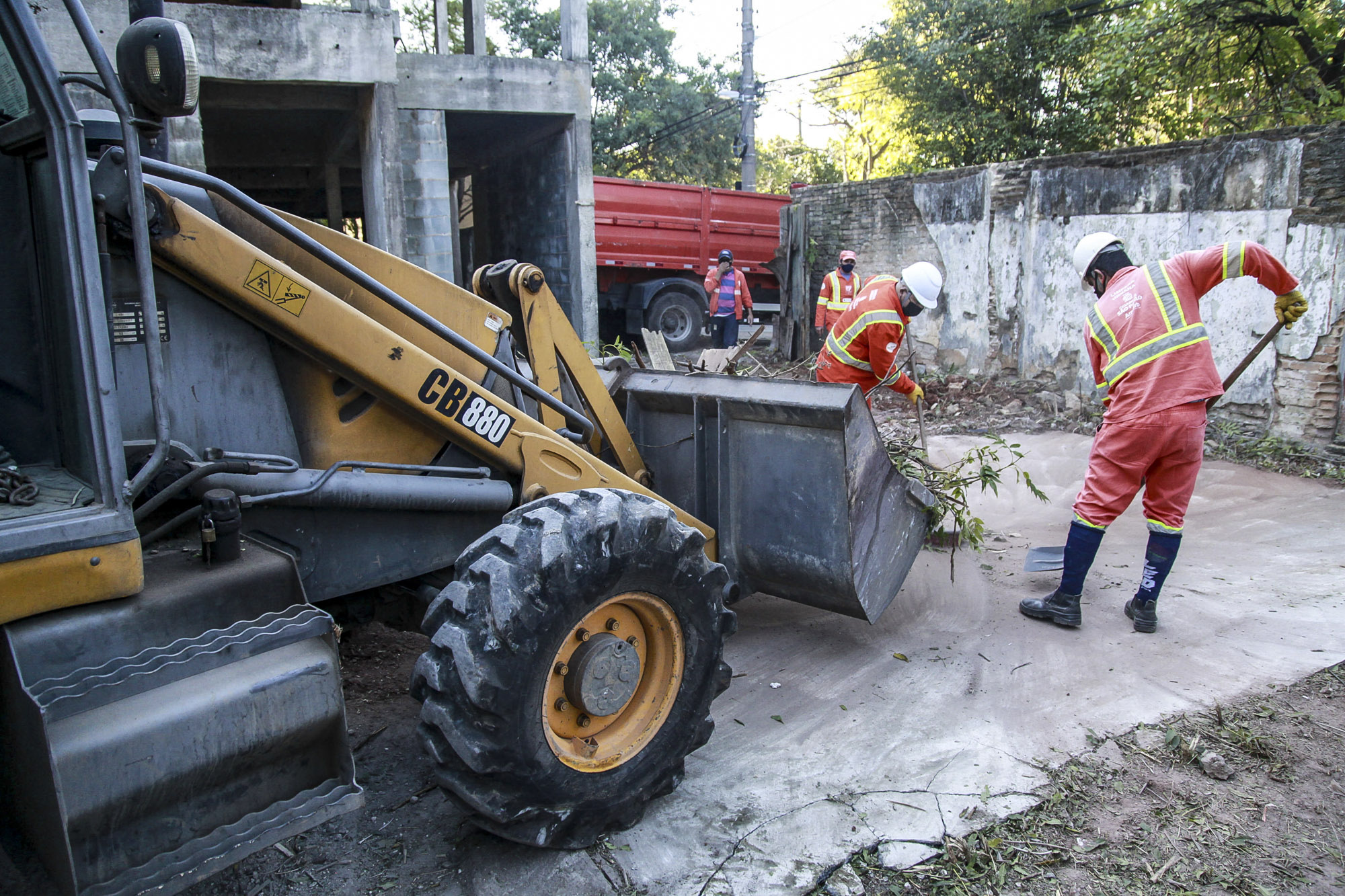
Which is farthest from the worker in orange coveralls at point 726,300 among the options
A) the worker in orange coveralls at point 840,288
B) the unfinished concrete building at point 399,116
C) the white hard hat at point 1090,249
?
the white hard hat at point 1090,249

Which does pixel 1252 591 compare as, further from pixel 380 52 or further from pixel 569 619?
pixel 380 52

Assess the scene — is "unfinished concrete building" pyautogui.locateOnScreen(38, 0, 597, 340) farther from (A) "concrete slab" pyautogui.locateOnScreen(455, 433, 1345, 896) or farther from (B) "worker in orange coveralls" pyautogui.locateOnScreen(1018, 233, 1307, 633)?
(B) "worker in orange coveralls" pyautogui.locateOnScreen(1018, 233, 1307, 633)

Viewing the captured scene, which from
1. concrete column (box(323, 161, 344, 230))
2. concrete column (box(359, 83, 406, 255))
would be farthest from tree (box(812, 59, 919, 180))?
concrete column (box(359, 83, 406, 255))

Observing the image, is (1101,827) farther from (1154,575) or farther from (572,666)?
(1154,575)

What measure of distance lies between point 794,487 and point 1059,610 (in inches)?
62.1

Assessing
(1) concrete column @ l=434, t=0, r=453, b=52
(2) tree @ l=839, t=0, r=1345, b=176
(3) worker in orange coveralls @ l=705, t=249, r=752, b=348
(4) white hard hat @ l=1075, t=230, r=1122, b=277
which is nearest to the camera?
(4) white hard hat @ l=1075, t=230, r=1122, b=277

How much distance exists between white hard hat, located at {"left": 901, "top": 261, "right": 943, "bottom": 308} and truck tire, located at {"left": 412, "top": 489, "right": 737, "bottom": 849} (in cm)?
277

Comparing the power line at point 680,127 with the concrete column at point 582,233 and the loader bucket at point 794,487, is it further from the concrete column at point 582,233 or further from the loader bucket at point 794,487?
the loader bucket at point 794,487

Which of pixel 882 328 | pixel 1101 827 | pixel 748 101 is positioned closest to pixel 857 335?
pixel 882 328

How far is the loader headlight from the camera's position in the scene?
1779 mm

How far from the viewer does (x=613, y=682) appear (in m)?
2.61

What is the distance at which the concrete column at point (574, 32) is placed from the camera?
10.4 metres

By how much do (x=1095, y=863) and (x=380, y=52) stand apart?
29.1 ft

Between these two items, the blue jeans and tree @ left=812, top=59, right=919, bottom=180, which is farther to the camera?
tree @ left=812, top=59, right=919, bottom=180
